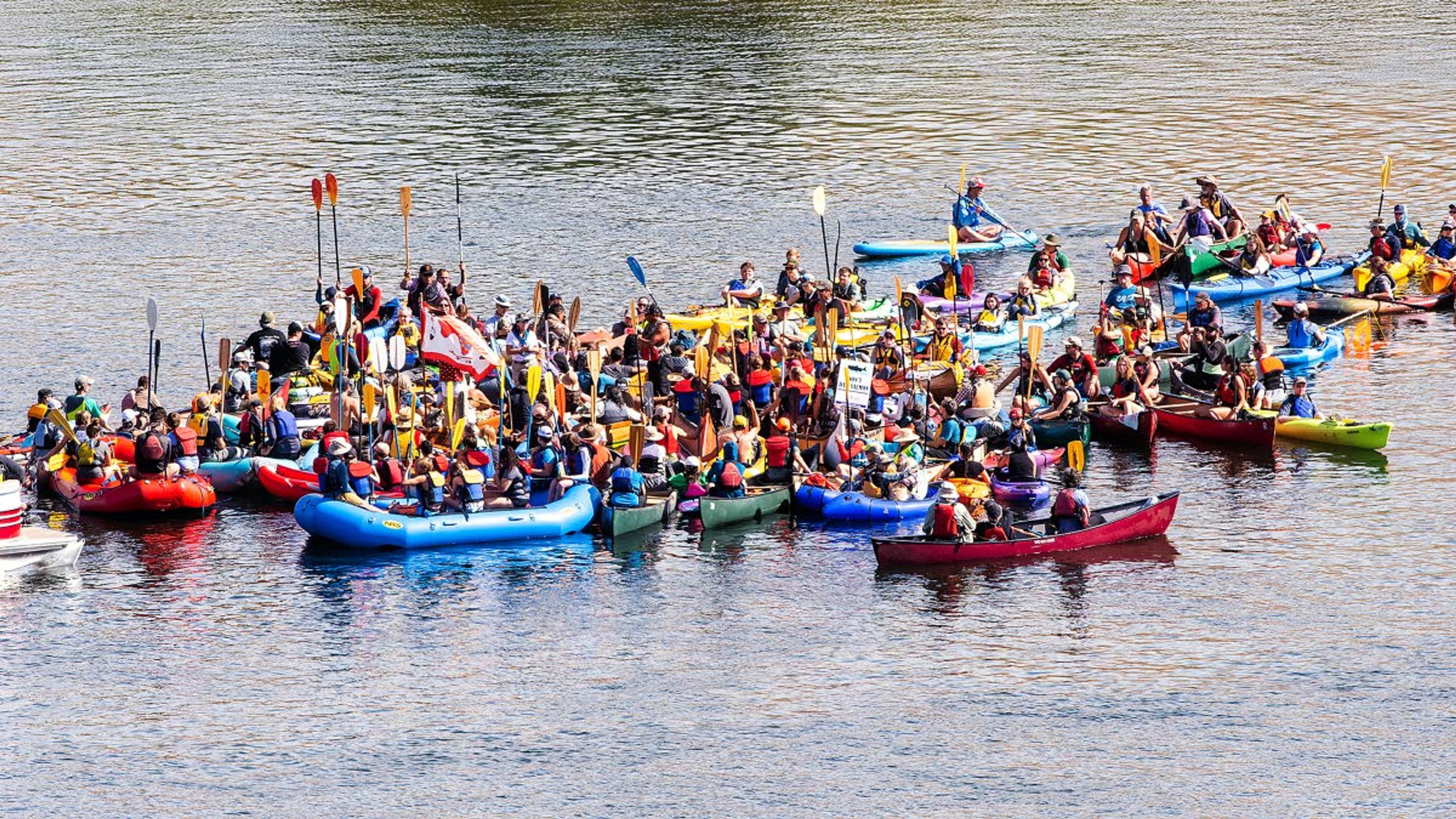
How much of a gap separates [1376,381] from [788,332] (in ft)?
41.4

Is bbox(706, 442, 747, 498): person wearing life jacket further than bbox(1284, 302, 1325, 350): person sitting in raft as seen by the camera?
No

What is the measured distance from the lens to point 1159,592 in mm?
31969

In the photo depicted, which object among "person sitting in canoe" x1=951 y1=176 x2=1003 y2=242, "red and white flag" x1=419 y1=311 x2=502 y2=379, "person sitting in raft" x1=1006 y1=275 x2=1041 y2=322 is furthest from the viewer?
"person sitting in canoe" x1=951 y1=176 x2=1003 y2=242

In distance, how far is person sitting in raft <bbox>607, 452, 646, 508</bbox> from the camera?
112ft

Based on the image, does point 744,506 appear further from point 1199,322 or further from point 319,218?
point 319,218

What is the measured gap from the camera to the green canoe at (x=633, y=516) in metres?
34.1

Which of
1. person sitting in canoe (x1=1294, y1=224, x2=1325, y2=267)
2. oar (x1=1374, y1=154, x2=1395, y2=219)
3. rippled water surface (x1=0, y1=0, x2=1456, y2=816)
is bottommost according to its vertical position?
rippled water surface (x1=0, y1=0, x2=1456, y2=816)

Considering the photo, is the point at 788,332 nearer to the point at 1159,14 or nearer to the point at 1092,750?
the point at 1092,750

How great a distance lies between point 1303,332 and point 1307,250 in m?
8.18

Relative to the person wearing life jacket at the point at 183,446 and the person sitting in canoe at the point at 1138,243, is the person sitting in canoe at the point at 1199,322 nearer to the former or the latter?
the person sitting in canoe at the point at 1138,243

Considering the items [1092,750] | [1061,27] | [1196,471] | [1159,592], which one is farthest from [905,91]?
[1092,750]

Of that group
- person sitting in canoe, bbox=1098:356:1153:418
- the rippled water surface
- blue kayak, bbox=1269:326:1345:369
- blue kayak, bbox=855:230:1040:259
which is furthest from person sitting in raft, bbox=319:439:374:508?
blue kayak, bbox=855:230:1040:259

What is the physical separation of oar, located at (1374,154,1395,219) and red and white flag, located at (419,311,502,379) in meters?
25.0

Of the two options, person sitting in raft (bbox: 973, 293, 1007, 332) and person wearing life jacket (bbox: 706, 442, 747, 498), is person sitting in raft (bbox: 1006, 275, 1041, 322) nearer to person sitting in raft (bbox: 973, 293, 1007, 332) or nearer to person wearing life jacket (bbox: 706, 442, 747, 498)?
person sitting in raft (bbox: 973, 293, 1007, 332)
